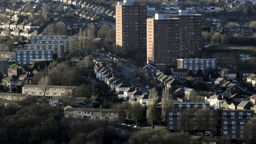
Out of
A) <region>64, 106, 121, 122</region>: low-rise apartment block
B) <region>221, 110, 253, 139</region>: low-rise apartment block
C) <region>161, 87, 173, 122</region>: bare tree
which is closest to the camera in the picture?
<region>221, 110, 253, 139</region>: low-rise apartment block

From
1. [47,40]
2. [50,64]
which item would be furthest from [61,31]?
[50,64]

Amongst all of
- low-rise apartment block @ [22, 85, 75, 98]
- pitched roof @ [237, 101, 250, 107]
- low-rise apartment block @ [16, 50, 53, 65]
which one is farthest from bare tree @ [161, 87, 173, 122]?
low-rise apartment block @ [16, 50, 53, 65]

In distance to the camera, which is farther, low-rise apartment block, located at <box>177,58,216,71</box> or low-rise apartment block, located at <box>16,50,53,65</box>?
low-rise apartment block, located at <box>177,58,216,71</box>

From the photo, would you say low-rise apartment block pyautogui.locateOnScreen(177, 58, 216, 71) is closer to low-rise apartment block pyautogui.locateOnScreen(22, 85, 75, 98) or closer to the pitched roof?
low-rise apartment block pyautogui.locateOnScreen(22, 85, 75, 98)

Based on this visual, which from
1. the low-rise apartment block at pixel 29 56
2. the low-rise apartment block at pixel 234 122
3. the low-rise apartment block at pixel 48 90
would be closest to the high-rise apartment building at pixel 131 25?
the low-rise apartment block at pixel 29 56

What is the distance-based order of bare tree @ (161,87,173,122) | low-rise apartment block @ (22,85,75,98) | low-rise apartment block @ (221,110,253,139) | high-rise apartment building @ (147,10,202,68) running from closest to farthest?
low-rise apartment block @ (221,110,253,139) → bare tree @ (161,87,173,122) → low-rise apartment block @ (22,85,75,98) → high-rise apartment building @ (147,10,202,68)

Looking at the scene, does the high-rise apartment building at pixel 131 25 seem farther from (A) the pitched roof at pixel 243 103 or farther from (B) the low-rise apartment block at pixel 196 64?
(A) the pitched roof at pixel 243 103
